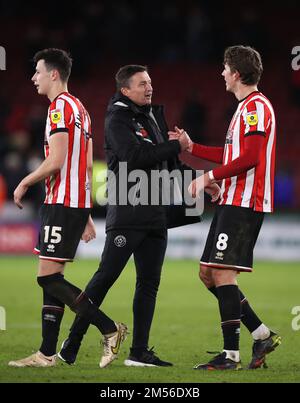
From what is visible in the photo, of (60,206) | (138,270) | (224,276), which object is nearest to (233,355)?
(224,276)

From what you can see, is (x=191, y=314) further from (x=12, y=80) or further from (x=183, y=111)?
(x=12, y=80)

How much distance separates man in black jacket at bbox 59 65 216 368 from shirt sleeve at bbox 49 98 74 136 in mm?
318

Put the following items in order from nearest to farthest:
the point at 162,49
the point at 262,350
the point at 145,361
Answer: the point at 262,350
the point at 145,361
the point at 162,49

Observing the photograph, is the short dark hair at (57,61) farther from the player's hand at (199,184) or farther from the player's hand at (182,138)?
the player's hand at (199,184)

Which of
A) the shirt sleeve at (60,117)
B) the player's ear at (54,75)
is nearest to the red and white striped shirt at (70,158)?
the shirt sleeve at (60,117)

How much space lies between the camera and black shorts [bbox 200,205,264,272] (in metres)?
6.67

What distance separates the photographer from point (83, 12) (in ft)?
78.5

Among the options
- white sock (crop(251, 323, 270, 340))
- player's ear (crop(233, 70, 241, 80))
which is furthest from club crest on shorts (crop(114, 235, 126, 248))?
player's ear (crop(233, 70, 241, 80))

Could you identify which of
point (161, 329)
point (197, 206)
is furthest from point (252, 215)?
point (161, 329)

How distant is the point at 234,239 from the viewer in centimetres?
668

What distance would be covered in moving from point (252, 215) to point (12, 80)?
1751 centimetres

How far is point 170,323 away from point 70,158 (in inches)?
138

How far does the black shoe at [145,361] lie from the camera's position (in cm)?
692

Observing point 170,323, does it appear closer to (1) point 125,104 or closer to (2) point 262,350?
(2) point 262,350
